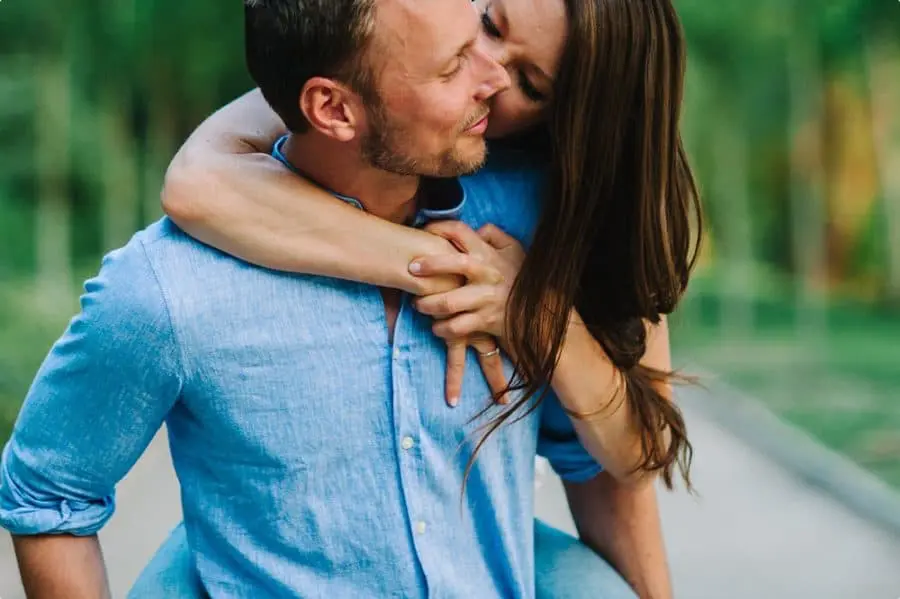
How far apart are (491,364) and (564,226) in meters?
0.21

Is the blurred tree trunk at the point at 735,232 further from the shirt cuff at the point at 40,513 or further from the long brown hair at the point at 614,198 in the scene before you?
the shirt cuff at the point at 40,513

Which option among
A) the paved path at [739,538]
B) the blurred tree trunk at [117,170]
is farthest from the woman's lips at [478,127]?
the blurred tree trunk at [117,170]

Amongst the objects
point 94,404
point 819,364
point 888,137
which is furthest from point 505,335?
point 888,137

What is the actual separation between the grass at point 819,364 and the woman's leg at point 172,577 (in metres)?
4.35

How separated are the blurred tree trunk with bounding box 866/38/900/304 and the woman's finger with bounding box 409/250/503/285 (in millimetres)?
11981

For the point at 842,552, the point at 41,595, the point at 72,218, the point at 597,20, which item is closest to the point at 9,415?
the point at 842,552

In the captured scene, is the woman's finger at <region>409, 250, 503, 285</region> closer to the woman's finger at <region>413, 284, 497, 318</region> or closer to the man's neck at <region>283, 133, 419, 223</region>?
the woman's finger at <region>413, 284, 497, 318</region>

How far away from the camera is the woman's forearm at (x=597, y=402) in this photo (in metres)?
1.54

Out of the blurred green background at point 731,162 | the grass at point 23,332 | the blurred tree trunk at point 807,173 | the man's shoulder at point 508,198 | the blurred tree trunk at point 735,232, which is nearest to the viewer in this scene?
the man's shoulder at point 508,198

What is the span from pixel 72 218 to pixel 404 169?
1143 centimetres

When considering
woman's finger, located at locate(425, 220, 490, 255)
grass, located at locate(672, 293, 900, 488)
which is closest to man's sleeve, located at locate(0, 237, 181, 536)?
woman's finger, located at locate(425, 220, 490, 255)

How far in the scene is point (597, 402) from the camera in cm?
155

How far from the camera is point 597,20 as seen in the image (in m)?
1.54

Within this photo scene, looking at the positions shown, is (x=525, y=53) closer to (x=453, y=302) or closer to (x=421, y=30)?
(x=421, y=30)
